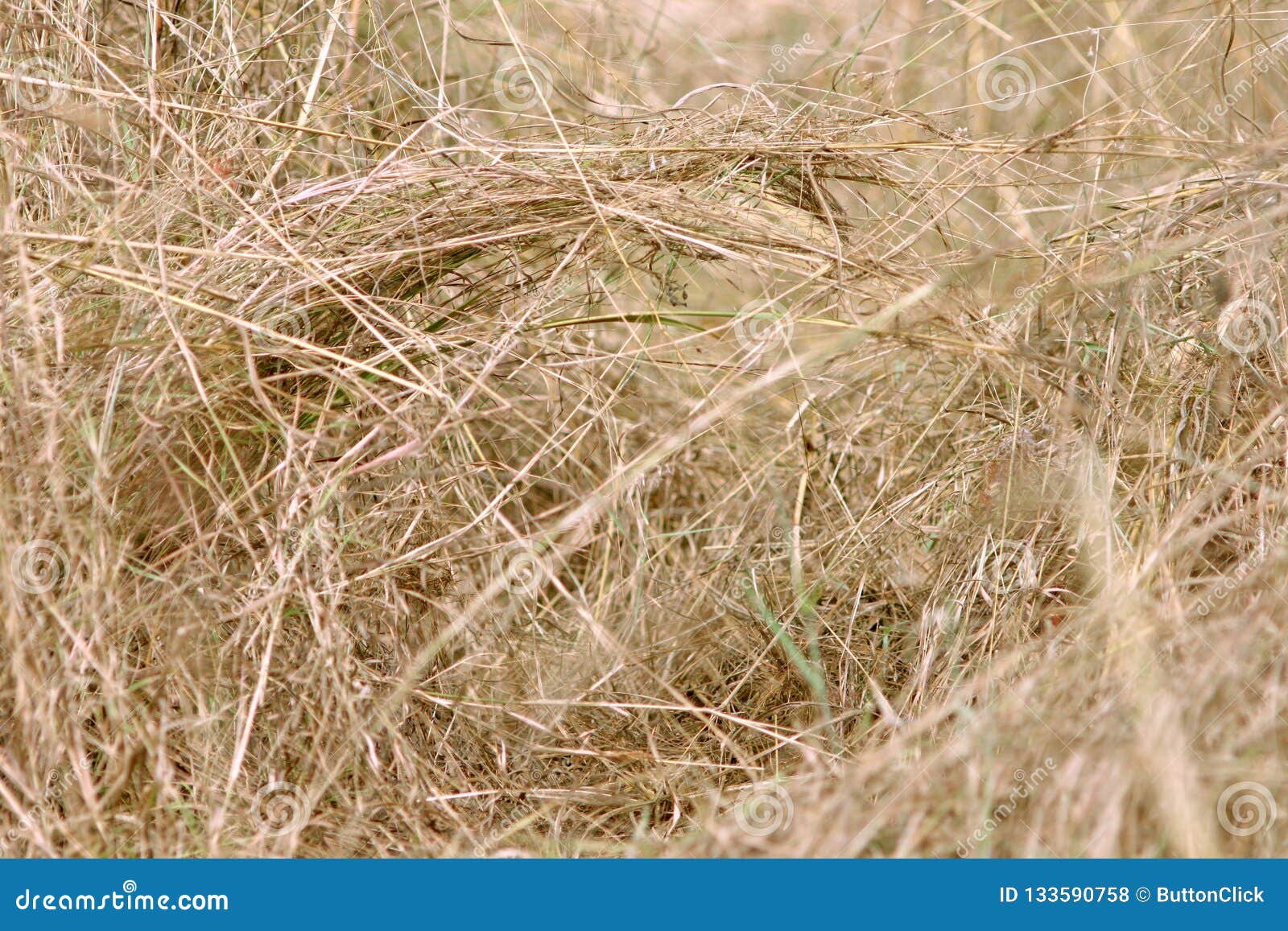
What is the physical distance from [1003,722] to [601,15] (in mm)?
1697

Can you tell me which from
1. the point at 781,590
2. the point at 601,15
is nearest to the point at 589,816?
the point at 781,590

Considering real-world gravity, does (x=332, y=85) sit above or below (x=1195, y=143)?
above

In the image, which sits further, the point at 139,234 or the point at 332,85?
the point at 332,85

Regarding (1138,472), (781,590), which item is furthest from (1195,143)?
(781,590)

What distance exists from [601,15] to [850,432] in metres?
1.08

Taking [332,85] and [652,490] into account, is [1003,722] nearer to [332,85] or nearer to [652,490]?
[652,490]

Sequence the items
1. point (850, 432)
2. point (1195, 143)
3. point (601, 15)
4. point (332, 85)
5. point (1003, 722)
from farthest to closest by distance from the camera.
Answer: point (601, 15) → point (332, 85) → point (850, 432) → point (1195, 143) → point (1003, 722)

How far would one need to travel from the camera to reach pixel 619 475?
1.35 metres

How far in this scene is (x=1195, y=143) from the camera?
1.48 meters

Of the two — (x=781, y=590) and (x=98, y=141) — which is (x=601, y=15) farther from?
(x=781, y=590)

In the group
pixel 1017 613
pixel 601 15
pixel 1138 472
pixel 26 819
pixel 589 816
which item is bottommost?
pixel 589 816

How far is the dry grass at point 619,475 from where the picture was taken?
1.20 m

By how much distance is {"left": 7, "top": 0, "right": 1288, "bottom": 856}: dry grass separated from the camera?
3.92 feet

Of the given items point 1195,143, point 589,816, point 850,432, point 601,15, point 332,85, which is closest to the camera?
point 589,816
